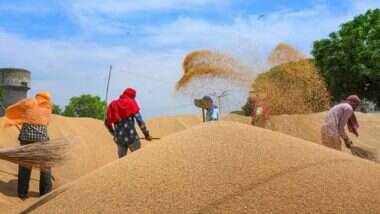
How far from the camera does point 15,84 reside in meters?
11.7

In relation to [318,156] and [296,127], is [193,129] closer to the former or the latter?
[318,156]

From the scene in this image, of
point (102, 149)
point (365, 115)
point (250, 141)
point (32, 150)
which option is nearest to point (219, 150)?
point (250, 141)

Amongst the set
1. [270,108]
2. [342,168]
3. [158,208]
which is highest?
[270,108]

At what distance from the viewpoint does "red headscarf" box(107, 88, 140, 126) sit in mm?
6191

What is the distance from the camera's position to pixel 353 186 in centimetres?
372

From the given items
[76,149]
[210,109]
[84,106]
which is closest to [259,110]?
[210,109]

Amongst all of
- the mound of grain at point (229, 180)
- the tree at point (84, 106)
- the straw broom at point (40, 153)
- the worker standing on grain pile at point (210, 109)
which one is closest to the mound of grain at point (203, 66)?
the worker standing on grain pile at point (210, 109)

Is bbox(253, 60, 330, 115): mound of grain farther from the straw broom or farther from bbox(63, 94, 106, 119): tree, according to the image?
bbox(63, 94, 106, 119): tree

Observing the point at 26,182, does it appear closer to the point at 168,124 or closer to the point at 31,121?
the point at 31,121

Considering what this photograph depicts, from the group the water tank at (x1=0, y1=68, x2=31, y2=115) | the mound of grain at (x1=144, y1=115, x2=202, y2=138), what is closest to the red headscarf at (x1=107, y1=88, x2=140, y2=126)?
the water tank at (x1=0, y1=68, x2=31, y2=115)

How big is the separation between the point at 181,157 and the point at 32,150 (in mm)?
1113

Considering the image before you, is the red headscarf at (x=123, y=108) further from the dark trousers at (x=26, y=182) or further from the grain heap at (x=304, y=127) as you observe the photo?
the grain heap at (x=304, y=127)

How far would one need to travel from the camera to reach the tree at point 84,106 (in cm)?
2822

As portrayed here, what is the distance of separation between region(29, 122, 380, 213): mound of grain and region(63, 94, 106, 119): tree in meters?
23.9
